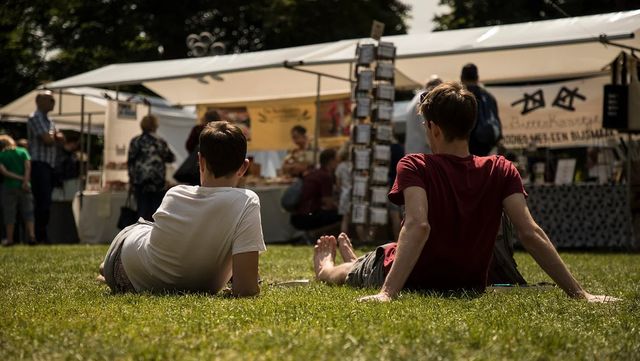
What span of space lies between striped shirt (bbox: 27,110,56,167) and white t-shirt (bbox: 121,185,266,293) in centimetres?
914

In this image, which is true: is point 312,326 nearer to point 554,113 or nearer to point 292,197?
point 292,197

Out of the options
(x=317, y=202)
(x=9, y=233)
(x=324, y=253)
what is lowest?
(x=9, y=233)

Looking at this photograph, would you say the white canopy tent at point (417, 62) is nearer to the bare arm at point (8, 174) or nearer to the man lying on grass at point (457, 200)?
the bare arm at point (8, 174)

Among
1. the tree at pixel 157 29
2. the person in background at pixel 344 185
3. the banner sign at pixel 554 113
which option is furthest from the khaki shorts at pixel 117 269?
the tree at pixel 157 29

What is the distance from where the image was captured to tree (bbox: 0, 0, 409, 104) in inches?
1156

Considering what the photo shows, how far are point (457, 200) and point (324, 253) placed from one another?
5.53 ft

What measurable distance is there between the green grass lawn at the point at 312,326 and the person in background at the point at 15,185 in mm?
8675

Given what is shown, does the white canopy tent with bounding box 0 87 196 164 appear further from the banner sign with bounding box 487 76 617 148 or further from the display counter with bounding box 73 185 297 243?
the banner sign with bounding box 487 76 617 148

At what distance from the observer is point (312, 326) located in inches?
149

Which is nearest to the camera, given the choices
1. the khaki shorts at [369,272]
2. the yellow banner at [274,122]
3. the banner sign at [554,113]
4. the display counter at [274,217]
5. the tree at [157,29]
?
the khaki shorts at [369,272]

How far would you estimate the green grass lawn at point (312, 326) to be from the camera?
319 centimetres

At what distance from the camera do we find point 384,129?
12047mm

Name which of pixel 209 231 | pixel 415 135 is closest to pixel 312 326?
pixel 209 231

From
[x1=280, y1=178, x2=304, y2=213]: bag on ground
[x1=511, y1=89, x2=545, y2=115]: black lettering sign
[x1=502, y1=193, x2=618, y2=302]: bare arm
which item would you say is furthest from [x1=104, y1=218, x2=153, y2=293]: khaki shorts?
[x1=511, y1=89, x2=545, y2=115]: black lettering sign
